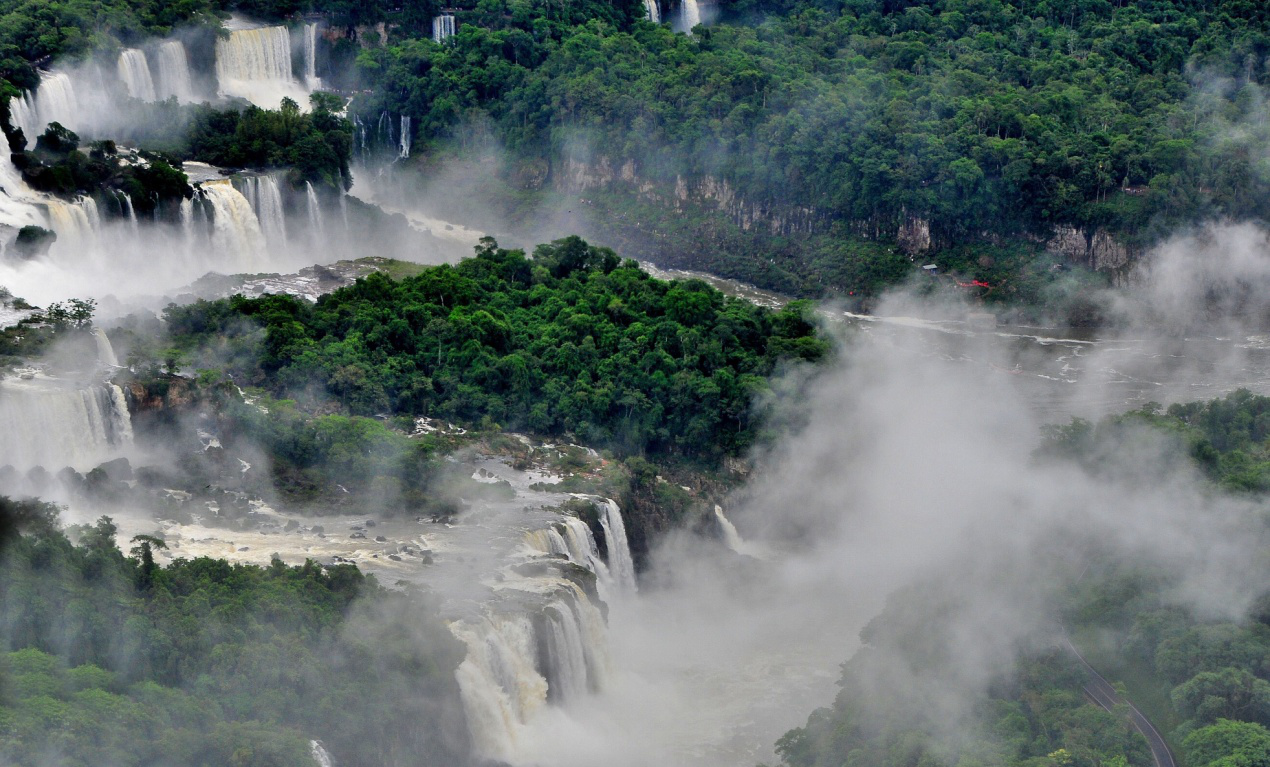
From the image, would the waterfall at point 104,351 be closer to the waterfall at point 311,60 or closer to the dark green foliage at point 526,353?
the dark green foliage at point 526,353

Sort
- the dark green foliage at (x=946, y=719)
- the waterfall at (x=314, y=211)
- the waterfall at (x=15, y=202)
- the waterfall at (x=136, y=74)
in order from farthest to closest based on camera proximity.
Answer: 1. the waterfall at (x=136, y=74)
2. the waterfall at (x=314, y=211)
3. the waterfall at (x=15, y=202)
4. the dark green foliage at (x=946, y=719)

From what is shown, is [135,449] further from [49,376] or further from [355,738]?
[355,738]

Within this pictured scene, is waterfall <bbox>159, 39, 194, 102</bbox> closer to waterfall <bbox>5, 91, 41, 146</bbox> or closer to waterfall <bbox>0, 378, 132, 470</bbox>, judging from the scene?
waterfall <bbox>5, 91, 41, 146</bbox>

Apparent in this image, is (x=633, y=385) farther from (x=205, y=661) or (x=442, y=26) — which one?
(x=442, y=26)

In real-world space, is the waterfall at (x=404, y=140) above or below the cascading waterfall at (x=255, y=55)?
below

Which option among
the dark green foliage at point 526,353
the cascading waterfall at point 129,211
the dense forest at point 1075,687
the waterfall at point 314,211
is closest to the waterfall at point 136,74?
the waterfall at point 314,211

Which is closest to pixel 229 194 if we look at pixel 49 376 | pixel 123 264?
pixel 123 264

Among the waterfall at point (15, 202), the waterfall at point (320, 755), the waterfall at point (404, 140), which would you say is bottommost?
the waterfall at point (320, 755)
